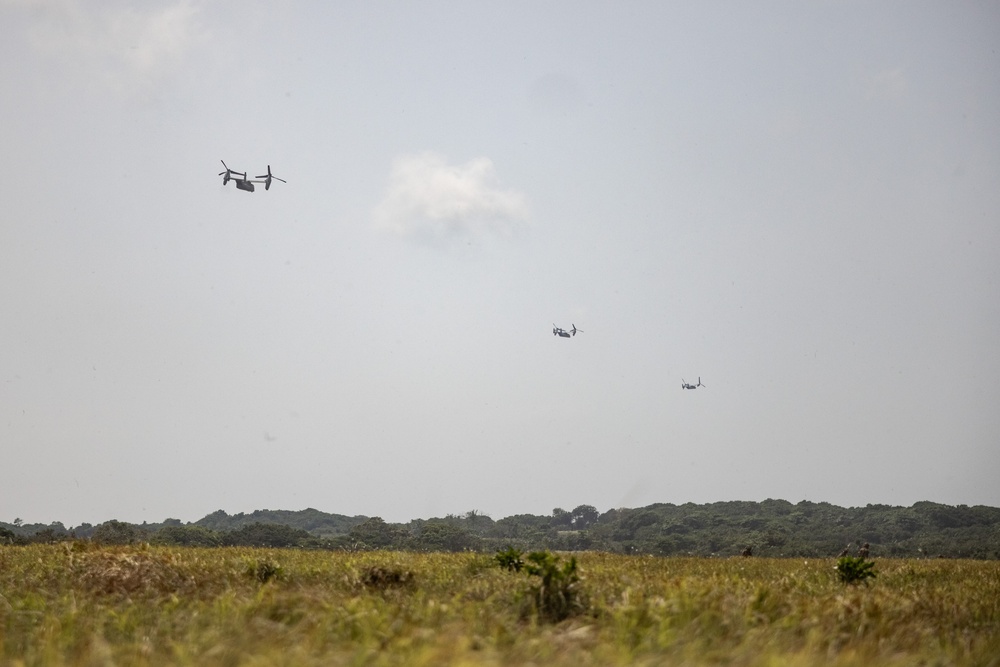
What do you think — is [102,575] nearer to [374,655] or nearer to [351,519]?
[374,655]

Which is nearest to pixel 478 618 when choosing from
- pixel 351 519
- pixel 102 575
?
pixel 102 575

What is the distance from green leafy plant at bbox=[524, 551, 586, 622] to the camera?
39.1 ft

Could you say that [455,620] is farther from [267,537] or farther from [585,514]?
[585,514]

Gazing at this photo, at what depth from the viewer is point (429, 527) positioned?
73.8m

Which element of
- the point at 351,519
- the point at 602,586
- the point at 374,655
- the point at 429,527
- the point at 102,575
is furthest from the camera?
the point at 351,519

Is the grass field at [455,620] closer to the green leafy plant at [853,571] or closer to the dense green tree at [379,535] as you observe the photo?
the green leafy plant at [853,571]

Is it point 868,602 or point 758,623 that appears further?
point 868,602

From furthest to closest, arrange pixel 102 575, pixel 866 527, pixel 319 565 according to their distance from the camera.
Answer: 1. pixel 866 527
2. pixel 319 565
3. pixel 102 575

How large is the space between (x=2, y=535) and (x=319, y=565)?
28.1 m

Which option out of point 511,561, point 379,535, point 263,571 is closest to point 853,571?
point 511,561

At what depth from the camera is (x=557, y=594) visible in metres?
12.3

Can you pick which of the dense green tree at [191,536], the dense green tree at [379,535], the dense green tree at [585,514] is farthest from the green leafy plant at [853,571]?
the dense green tree at [585,514]

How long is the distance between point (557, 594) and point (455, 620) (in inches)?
82.4

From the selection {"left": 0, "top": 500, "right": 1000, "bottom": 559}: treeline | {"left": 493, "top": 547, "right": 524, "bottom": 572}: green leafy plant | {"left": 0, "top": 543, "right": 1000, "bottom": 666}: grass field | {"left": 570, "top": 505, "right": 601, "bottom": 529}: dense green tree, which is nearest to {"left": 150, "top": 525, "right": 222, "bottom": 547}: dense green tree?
{"left": 0, "top": 500, "right": 1000, "bottom": 559}: treeline
